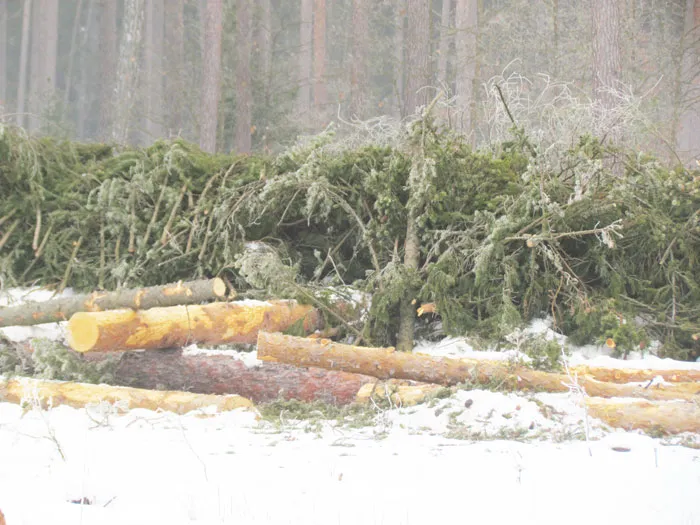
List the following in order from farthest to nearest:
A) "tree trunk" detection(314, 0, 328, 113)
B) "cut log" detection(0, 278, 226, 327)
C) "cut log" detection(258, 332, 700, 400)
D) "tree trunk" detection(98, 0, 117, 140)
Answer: "tree trunk" detection(314, 0, 328, 113)
"tree trunk" detection(98, 0, 117, 140)
"cut log" detection(0, 278, 226, 327)
"cut log" detection(258, 332, 700, 400)

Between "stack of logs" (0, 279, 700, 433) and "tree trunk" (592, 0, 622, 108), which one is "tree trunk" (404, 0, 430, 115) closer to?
"tree trunk" (592, 0, 622, 108)

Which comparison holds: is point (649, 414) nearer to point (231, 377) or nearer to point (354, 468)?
point (354, 468)

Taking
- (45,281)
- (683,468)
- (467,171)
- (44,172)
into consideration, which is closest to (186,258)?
(45,281)

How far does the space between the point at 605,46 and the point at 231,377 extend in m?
8.92

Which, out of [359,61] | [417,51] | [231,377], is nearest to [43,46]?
[359,61]

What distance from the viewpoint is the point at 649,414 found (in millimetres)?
3938

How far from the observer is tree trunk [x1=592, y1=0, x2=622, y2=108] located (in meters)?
11.1

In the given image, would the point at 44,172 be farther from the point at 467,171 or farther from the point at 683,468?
the point at 683,468

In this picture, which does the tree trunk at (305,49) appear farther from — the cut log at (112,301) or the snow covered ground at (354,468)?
the snow covered ground at (354,468)

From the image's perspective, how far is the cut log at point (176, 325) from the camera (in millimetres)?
4965

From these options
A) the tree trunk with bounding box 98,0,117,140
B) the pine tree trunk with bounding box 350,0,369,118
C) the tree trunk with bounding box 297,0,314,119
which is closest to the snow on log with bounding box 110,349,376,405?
the pine tree trunk with bounding box 350,0,369,118

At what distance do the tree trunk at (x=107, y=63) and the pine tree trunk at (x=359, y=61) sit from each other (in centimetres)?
830

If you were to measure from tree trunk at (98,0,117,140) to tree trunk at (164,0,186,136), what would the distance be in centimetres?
201

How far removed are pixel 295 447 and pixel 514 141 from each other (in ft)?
15.7
